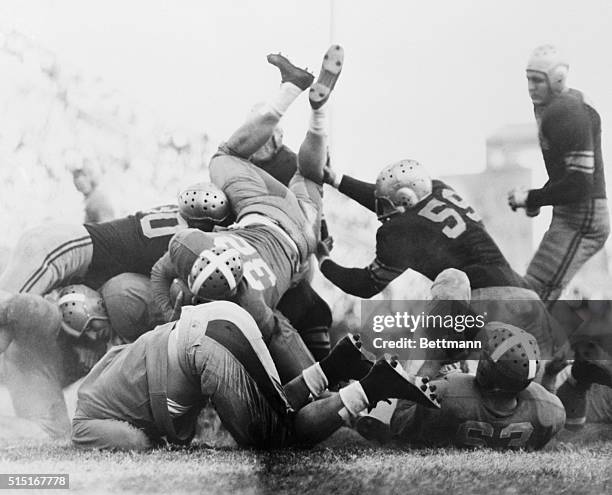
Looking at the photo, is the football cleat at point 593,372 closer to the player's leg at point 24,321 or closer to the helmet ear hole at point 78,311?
the helmet ear hole at point 78,311

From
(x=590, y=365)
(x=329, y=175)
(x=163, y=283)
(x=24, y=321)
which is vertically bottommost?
(x=590, y=365)

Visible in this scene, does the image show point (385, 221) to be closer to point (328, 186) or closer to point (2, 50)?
point (328, 186)

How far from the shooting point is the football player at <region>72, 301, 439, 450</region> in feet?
8.67

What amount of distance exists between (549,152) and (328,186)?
2.42 ft

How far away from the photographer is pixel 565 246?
2.72 m

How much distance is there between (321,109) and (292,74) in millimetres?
155

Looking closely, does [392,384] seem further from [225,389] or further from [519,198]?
[519,198]

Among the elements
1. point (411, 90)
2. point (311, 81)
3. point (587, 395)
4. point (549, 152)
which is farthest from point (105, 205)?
point (587, 395)

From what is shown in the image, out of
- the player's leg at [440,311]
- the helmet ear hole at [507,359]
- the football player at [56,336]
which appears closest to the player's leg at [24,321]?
the football player at [56,336]

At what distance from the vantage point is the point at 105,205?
282 centimetres

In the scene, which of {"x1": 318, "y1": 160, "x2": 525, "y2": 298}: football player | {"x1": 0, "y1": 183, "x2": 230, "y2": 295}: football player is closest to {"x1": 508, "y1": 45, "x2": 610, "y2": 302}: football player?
{"x1": 318, "y1": 160, "x2": 525, "y2": 298}: football player

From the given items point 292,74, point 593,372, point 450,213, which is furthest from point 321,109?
point 593,372

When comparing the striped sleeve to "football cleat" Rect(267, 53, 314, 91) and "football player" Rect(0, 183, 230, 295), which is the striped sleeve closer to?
"football cleat" Rect(267, 53, 314, 91)

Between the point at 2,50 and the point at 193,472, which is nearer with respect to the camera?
the point at 193,472
